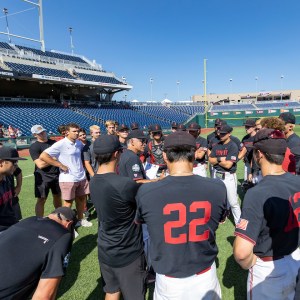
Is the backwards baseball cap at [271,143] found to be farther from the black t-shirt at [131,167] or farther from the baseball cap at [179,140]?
the black t-shirt at [131,167]

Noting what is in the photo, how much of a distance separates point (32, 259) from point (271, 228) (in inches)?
74.7

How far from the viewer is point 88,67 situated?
40.9 meters

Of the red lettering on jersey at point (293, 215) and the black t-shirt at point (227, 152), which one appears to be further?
the black t-shirt at point (227, 152)

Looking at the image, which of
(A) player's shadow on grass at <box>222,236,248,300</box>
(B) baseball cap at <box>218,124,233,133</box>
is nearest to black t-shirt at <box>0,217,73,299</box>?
(A) player's shadow on grass at <box>222,236,248,300</box>

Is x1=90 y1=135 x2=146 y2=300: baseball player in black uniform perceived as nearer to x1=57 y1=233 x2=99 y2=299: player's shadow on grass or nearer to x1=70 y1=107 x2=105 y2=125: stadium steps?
x1=57 y1=233 x2=99 y2=299: player's shadow on grass

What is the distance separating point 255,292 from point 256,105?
58.1 metres

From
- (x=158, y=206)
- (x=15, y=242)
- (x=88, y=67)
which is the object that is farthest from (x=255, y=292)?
(x=88, y=67)

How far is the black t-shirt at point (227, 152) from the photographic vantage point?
16.6ft

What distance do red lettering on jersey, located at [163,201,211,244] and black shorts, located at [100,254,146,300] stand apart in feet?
2.78

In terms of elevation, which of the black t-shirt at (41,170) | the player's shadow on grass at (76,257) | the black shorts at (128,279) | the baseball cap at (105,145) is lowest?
the player's shadow on grass at (76,257)

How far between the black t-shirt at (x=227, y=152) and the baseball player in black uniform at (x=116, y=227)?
Answer: 3081mm

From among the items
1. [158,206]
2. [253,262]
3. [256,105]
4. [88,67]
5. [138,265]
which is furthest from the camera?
[256,105]

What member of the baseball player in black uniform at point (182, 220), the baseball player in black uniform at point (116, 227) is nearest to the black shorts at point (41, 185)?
the baseball player in black uniform at point (116, 227)

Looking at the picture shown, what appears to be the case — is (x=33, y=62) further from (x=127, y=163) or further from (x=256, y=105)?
(x=256, y=105)
